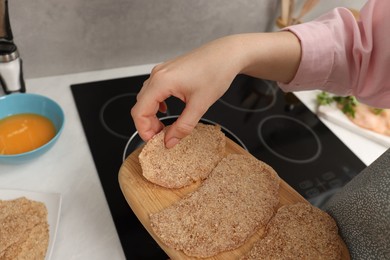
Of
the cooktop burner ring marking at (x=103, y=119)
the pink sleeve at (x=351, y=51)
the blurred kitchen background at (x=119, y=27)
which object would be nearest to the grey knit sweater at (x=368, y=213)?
the pink sleeve at (x=351, y=51)

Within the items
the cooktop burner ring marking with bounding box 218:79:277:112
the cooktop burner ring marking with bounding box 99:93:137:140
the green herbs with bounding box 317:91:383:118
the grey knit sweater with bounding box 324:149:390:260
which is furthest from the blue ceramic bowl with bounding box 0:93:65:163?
the green herbs with bounding box 317:91:383:118

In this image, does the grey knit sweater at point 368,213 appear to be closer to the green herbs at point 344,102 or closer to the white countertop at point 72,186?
the white countertop at point 72,186

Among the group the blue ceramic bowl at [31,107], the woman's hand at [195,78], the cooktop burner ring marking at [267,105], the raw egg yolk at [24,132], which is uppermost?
the woman's hand at [195,78]

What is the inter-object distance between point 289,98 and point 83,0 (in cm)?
65

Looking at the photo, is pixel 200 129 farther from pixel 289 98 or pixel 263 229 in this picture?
pixel 289 98

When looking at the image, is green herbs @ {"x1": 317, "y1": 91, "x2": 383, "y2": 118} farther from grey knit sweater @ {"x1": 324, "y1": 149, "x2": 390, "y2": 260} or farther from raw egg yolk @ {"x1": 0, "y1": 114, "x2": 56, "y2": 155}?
raw egg yolk @ {"x1": 0, "y1": 114, "x2": 56, "y2": 155}

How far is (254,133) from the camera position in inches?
35.9

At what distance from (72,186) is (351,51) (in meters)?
0.64

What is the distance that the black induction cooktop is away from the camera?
78 centimetres

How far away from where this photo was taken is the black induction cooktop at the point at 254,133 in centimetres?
78

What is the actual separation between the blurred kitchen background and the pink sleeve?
15.6 inches

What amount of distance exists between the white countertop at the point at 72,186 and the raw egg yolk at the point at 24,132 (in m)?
0.04

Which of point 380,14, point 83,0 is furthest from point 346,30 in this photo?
point 83,0

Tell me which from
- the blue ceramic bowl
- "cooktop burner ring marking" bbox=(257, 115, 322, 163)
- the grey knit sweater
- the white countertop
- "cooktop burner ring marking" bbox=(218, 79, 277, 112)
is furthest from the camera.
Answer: "cooktop burner ring marking" bbox=(218, 79, 277, 112)
